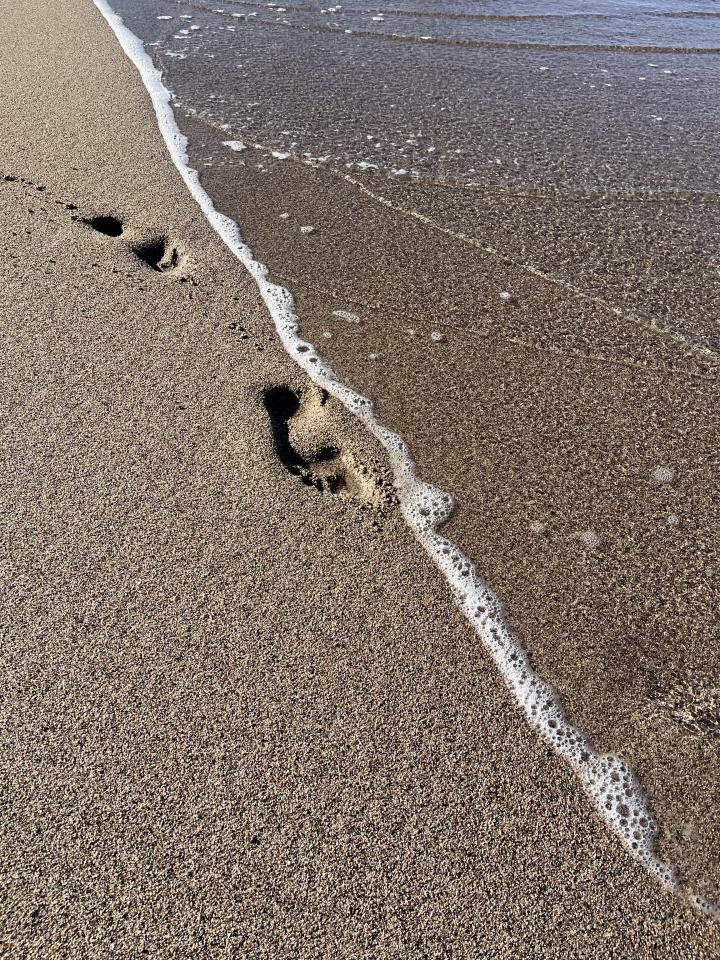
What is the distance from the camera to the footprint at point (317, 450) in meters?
2.37

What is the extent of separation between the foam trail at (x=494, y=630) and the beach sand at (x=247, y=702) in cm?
4

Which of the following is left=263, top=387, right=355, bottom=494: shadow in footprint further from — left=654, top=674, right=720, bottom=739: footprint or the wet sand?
left=654, top=674, right=720, bottom=739: footprint

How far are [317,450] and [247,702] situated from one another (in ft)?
3.11

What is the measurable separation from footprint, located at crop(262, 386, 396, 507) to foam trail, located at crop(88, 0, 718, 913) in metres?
0.06

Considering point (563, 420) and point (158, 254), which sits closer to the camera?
point (563, 420)

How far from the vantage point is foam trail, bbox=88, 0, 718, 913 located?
1.67 meters

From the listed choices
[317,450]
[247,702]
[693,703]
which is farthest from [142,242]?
[693,703]

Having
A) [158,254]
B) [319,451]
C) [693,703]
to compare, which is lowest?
[693,703]

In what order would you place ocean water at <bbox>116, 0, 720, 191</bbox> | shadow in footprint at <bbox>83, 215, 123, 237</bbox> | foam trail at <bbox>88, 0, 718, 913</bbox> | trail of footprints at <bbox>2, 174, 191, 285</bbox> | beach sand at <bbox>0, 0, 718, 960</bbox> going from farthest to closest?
ocean water at <bbox>116, 0, 720, 191</bbox> < shadow in footprint at <bbox>83, 215, 123, 237</bbox> < trail of footprints at <bbox>2, 174, 191, 285</bbox> < foam trail at <bbox>88, 0, 718, 913</bbox> < beach sand at <bbox>0, 0, 718, 960</bbox>

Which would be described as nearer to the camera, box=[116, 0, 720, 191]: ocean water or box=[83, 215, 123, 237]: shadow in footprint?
box=[83, 215, 123, 237]: shadow in footprint

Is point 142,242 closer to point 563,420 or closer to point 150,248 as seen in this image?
point 150,248

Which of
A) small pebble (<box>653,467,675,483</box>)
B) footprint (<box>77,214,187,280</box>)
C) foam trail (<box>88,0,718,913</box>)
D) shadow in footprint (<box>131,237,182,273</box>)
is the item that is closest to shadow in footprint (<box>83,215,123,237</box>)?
footprint (<box>77,214,187,280</box>)

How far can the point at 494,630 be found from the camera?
200 cm

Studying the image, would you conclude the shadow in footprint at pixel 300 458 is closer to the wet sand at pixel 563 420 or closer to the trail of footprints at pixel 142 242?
the wet sand at pixel 563 420
